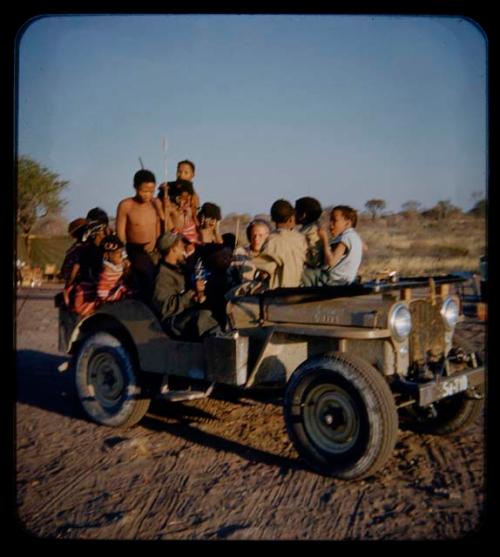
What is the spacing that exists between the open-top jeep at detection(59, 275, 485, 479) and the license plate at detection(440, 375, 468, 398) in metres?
0.01

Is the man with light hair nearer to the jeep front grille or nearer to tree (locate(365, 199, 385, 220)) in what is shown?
the jeep front grille

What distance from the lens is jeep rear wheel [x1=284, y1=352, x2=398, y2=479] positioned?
13.8 feet

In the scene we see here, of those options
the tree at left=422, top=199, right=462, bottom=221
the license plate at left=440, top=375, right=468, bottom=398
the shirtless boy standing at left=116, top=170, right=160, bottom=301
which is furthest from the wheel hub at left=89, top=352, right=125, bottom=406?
the tree at left=422, top=199, right=462, bottom=221

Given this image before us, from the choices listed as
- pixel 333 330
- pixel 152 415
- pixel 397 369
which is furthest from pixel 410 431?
pixel 152 415

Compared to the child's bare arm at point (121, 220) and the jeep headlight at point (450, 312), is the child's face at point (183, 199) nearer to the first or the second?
the child's bare arm at point (121, 220)

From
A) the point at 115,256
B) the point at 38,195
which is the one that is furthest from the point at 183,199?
the point at 38,195

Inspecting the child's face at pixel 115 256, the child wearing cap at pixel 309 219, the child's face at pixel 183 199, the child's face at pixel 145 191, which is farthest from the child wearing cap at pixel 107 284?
the child wearing cap at pixel 309 219

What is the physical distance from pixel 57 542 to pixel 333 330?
237 centimetres

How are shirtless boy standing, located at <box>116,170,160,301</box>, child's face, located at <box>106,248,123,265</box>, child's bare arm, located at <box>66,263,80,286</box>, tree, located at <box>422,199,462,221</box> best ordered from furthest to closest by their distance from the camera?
tree, located at <box>422,199,462,221</box>
shirtless boy standing, located at <box>116,170,160,301</box>
child's bare arm, located at <box>66,263,80,286</box>
child's face, located at <box>106,248,123,265</box>

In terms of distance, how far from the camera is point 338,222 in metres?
5.70

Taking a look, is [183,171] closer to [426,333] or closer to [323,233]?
[323,233]

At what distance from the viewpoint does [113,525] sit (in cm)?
404

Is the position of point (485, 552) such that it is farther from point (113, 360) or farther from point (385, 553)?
point (113, 360)

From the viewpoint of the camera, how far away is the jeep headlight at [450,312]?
16.5 feet
